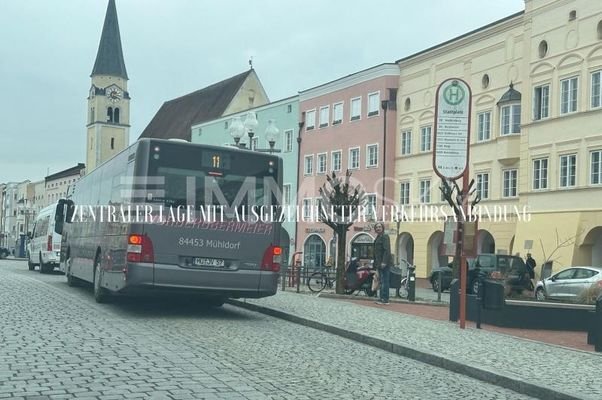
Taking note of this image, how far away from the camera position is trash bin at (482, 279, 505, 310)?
14.4 metres

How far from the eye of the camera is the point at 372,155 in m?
50.1

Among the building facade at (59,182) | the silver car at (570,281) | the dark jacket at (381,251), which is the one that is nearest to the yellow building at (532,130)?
the silver car at (570,281)

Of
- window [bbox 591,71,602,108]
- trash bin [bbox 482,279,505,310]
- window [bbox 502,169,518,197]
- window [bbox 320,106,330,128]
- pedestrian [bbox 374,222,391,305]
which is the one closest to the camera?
trash bin [bbox 482,279,505,310]

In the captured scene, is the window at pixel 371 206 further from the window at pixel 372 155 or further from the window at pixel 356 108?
the window at pixel 356 108

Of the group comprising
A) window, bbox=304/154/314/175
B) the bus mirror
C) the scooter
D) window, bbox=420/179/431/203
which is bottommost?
the scooter

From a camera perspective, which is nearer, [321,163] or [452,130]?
[452,130]

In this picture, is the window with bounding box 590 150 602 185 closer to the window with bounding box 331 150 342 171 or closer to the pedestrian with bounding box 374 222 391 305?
the pedestrian with bounding box 374 222 391 305

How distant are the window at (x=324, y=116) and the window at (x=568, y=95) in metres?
21.6

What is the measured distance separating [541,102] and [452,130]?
23.5m

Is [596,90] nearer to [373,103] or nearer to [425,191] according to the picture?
[425,191]

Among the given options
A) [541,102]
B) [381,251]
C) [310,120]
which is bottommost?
[381,251]

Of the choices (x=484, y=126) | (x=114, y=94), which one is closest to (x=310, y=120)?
(x=484, y=126)

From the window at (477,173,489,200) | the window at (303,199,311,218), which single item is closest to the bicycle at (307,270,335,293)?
the window at (477,173,489,200)

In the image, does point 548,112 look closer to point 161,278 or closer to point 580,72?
point 580,72
